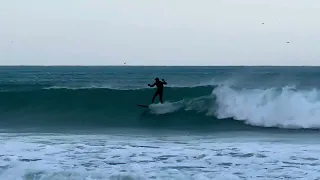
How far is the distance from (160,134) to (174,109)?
6.02m

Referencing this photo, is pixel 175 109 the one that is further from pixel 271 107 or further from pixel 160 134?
pixel 160 134

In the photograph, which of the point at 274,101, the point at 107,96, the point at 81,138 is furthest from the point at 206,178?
the point at 107,96

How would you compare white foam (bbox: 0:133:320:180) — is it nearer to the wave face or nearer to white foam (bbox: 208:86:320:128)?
white foam (bbox: 208:86:320:128)

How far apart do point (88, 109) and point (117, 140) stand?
30.7 feet

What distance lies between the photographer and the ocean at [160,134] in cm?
854

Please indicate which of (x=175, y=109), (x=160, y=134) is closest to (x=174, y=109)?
(x=175, y=109)

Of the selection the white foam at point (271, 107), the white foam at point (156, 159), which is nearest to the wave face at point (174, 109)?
the white foam at point (271, 107)

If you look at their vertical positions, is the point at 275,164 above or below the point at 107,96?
below

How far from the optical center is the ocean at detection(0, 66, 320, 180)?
8539 millimetres

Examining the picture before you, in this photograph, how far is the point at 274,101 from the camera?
18734mm

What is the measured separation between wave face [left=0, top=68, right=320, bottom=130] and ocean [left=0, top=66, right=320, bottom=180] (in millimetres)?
34

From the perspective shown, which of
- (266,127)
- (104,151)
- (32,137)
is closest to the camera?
(104,151)

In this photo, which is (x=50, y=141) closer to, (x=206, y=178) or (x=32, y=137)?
(x=32, y=137)

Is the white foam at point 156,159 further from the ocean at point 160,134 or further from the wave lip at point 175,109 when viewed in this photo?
the wave lip at point 175,109
